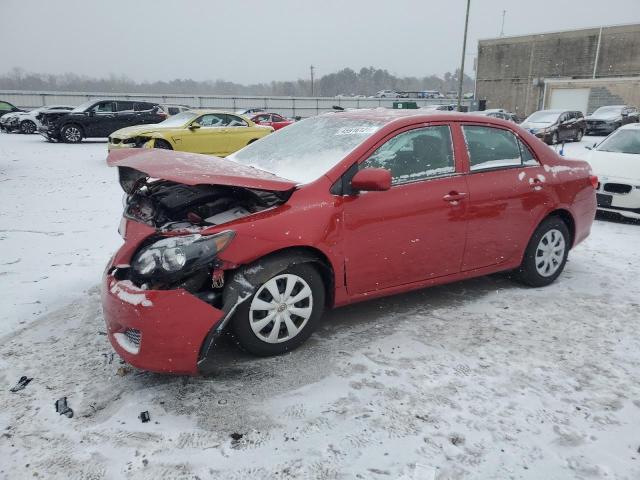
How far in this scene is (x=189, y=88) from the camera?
130m

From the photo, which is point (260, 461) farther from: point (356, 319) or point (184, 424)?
point (356, 319)

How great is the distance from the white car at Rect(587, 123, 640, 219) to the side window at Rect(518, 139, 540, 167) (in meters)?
3.61

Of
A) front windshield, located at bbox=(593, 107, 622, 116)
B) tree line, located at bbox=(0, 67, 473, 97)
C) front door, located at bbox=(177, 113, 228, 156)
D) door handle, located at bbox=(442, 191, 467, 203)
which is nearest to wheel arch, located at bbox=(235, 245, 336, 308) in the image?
door handle, located at bbox=(442, 191, 467, 203)

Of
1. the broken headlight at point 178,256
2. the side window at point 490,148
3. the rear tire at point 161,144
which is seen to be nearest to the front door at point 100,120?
the rear tire at point 161,144

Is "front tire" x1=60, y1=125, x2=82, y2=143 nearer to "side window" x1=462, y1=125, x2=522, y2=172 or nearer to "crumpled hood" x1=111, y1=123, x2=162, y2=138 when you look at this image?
"crumpled hood" x1=111, y1=123, x2=162, y2=138

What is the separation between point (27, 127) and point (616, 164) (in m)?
23.0

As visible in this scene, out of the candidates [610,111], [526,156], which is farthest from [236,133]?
[610,111]

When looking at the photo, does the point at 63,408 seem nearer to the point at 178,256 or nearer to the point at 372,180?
the point at 178,256

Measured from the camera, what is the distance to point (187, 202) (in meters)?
3.42

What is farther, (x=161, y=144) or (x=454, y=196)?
(x=161, y=144)

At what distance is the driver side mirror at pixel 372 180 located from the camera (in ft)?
10.7

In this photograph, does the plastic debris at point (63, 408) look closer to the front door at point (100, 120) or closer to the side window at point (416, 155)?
the side window at point (416, 155)

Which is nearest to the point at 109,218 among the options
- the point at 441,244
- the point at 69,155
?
the point at 441,244

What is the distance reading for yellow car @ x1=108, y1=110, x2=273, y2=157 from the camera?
39.2 feet
